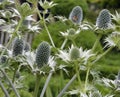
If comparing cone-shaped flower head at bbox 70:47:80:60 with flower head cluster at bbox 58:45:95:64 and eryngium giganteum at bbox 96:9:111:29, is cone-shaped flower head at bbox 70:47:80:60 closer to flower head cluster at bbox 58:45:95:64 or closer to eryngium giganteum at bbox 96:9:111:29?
flower head cluster at bbox 58:45:95:64

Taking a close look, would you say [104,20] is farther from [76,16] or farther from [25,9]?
[25,9]

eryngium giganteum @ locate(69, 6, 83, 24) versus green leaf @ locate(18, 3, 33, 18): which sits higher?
green leaf @ locate(18, 3, 33, 18)

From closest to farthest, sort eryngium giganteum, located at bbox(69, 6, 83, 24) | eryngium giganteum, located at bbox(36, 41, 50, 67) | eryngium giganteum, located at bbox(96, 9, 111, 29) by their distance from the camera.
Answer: eryngium giganteum, located at bbox(36, 41, 50, 67) → eryngium giganteum, located at bbox(96, 9, 111, 29) → eryngium giganteum, located at bbox(69, 6, 83, 24)

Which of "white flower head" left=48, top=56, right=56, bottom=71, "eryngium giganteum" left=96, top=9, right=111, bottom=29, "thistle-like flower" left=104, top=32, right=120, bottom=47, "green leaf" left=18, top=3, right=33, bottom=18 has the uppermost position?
"green leaf" left=18, top=3, right=33, bottom=18

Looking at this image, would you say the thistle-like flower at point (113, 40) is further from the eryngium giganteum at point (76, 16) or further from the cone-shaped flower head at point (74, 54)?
the eryngium giganteum at point (76, 16)

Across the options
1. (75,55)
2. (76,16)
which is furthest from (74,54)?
(76,16)

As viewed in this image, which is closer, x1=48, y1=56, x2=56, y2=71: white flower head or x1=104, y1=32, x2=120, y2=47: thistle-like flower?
x1=48, y1=56, x2=56, y2=71: white flower head

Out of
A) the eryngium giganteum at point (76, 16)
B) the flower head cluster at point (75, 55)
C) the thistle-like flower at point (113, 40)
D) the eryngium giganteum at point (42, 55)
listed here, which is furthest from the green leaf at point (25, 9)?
the eryngium giganteum at point (76, 16)

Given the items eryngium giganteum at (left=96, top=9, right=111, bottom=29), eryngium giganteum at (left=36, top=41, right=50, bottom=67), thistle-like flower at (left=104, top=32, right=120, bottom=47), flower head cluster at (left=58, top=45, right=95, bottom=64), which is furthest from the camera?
eryngium giganteum at (left=96, top=9, right=111, bottom=29)

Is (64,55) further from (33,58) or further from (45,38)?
(45,38)

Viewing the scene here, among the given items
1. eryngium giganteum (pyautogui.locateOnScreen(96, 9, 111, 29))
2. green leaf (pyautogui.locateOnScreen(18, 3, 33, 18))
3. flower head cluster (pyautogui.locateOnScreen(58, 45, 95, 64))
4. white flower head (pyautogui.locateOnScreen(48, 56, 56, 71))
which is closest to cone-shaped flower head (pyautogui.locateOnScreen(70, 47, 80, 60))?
flower head cluster (pyautogui.locateOnScreen(58, 45, 95, 64))
